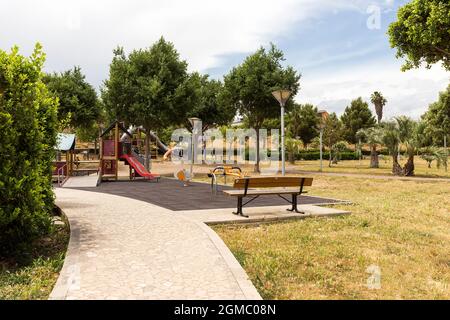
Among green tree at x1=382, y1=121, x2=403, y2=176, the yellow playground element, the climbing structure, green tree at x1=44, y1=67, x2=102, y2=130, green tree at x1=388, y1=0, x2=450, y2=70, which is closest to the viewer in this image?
green tree at x1=388, y1=0, x2=450, y2=70

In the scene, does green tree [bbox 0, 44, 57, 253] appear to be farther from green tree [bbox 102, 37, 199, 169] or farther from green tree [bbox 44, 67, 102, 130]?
green tree [bbox 44, 67, 102, 130]

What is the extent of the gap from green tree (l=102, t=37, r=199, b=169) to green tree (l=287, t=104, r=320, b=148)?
101 feet

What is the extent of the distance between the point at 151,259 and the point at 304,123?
177ft

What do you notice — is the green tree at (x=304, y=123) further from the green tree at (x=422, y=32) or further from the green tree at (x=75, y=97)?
the green tree at (x=422, y=32)

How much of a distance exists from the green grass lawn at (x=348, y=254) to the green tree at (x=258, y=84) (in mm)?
20193

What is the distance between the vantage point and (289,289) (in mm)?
4602

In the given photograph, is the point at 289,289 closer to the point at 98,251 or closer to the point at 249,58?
the point at 98,251

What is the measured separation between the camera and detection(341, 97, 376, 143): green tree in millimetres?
55844

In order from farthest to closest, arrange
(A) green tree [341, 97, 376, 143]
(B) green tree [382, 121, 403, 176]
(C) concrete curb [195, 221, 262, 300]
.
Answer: (A) green tree [341, 97, 376, 143] < (B) green tree [382, 121, 403, 176] < (C) concrete curb [195, 221, 262, 300]

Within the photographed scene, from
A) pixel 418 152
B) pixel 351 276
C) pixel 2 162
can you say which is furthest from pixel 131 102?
pixel 351 276

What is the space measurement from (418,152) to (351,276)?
2494 cm

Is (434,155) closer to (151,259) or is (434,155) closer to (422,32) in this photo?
(422,32)

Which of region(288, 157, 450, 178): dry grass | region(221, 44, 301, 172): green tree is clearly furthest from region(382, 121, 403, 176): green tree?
region(221, 44, 301, 172): green tree

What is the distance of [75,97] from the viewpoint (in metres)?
33.0
